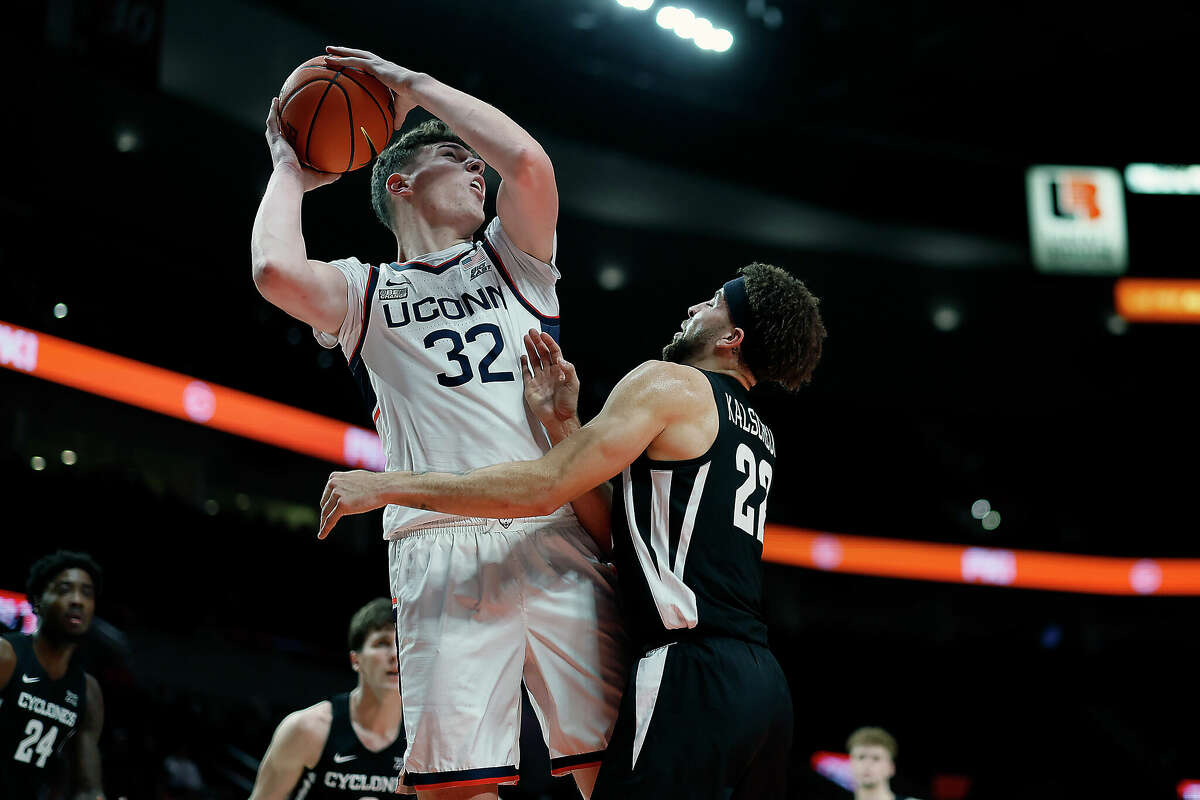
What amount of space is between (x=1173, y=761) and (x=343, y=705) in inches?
626

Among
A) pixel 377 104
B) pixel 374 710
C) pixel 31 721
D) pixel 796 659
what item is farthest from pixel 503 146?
pixel 796 659

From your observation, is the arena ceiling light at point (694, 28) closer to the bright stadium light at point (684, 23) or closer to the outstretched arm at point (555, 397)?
the bright stadium light at point (684, 23)

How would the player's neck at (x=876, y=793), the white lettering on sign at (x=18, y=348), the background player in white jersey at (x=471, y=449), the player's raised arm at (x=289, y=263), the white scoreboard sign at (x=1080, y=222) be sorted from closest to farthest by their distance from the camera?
the background player in white jersey at (x=471, y=449) < the player's raised arm at (x=289, y=263) < the player's neck at (x=876, y=793) < the white lettering on sign at (x=18, y=348) < the white scoreboard sign at (x=1080, y=222)

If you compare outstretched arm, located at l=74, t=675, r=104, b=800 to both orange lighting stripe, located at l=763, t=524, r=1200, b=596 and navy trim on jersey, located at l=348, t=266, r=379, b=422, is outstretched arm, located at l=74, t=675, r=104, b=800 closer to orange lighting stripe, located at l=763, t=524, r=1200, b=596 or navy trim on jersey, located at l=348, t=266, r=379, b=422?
navy trim on jersey, located at l=348, t=266, r=379, b=422

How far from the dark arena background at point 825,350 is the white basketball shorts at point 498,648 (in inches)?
243

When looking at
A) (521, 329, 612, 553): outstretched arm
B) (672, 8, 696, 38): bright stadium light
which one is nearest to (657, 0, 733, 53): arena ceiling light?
(672, 8, 696, 38): bright stadium light

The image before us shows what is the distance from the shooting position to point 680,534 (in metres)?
3.18

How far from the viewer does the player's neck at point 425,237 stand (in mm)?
3648

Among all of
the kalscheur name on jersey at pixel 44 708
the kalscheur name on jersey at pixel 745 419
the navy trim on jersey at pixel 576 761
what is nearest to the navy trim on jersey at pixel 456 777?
the navy trim on jersey at pixel 576 761

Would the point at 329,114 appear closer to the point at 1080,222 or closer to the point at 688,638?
the point at 688,638

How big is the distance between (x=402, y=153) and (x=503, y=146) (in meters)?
0.62

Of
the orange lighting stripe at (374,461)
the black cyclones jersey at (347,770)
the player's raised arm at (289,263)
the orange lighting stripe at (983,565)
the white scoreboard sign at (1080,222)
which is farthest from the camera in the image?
the orange lighting stripe at (983,565)

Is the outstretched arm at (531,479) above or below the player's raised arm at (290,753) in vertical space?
above

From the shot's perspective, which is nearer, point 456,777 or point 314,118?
point 456,777
